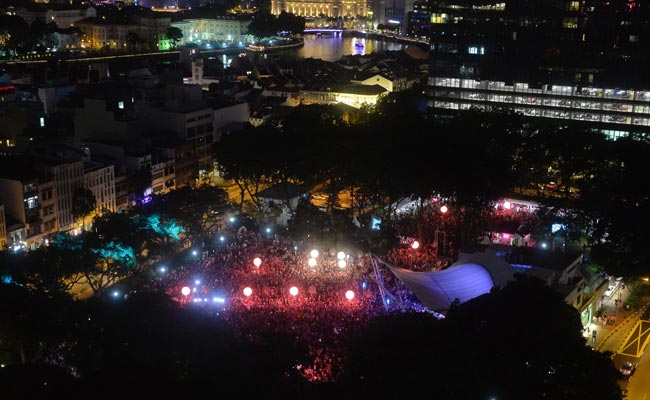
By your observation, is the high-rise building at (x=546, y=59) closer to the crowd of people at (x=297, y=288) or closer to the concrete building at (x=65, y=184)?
the crowd of people at (x=297, y=288)

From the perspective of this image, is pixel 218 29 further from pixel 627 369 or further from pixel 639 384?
pixel 639 384

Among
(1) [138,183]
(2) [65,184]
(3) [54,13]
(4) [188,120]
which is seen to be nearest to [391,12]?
(3) [54,13]

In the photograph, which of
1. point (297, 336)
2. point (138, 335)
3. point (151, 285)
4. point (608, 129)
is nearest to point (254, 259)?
point (151, 285)

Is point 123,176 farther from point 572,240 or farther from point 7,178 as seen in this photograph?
point 572,240

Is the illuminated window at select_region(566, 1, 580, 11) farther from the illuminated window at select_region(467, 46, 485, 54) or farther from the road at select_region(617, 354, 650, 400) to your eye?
the road at select_region(617, 354, 650, 400)

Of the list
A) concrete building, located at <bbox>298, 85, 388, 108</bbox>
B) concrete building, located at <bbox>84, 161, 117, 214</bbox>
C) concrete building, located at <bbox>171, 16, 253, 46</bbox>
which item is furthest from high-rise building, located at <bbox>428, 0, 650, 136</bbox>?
concrete building, located at <bbox>171, 16, 253, 46</bbox>
